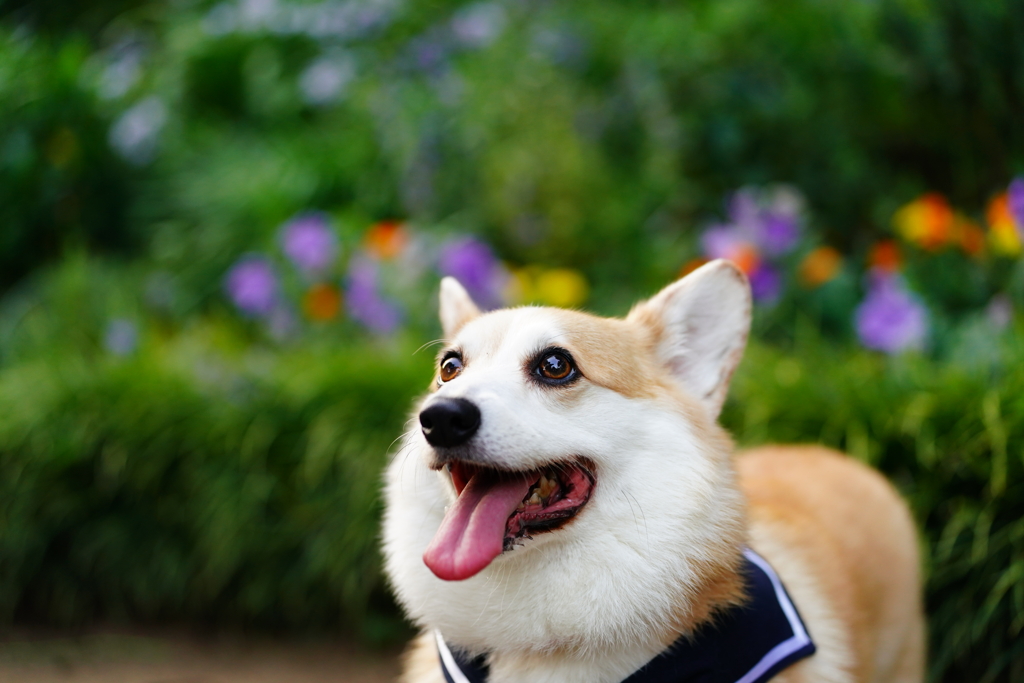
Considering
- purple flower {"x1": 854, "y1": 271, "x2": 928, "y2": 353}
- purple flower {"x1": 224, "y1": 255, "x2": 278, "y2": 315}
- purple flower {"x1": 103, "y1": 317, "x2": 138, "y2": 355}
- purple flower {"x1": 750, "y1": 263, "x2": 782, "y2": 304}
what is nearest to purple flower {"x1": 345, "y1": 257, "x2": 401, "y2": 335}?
purple flower {"x1": 224, "y1": 255, "x2": 278, "y2": 315}

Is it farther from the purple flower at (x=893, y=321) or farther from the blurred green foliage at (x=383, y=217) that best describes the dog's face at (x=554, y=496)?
the purple flower at (x=893, y=321)

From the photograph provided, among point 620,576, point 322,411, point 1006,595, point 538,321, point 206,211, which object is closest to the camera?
point 620,576

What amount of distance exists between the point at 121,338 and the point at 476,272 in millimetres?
2373

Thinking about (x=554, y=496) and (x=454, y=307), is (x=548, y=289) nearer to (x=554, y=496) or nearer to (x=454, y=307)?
→ (x=454, y=307)

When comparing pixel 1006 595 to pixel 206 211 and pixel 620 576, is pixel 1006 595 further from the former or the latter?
pixel 206 211

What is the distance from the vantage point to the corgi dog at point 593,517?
6.46ft

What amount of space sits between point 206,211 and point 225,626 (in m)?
3.49

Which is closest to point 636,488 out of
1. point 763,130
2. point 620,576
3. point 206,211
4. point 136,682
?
point 620,576

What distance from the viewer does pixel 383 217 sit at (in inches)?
241

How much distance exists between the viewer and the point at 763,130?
584cm

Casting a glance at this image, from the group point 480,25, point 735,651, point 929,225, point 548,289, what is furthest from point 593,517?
point 480,25

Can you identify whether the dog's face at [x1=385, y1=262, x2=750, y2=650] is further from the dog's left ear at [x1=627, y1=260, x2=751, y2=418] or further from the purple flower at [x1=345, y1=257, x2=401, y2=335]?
the purple flower at [x1=345, y1=257, x2=401, y2=335]

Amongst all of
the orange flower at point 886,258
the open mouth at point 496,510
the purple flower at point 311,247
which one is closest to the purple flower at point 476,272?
the purple flower at point 311,247

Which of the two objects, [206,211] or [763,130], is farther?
[206,211]
